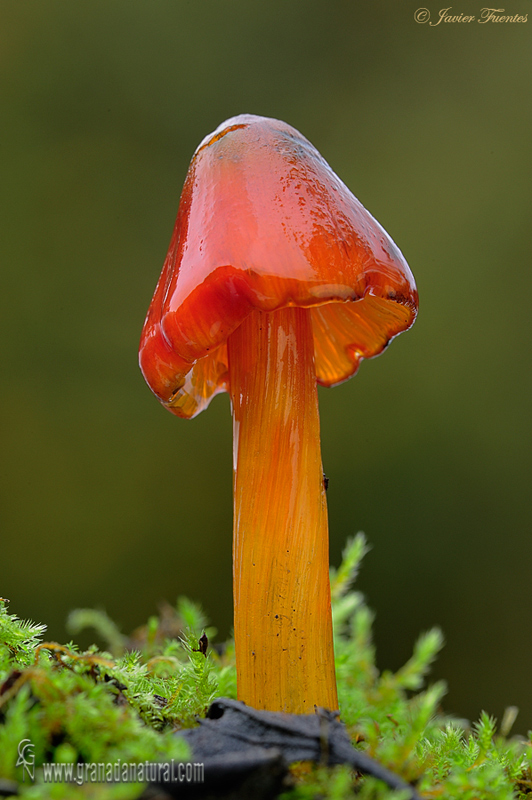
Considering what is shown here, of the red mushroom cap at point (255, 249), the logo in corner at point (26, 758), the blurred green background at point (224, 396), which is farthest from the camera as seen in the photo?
the blurred green background at point (224, 396)

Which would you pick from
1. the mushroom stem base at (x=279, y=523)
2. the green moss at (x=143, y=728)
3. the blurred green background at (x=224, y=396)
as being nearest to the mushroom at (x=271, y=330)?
the mushroom stem base at (x=279, y=523)

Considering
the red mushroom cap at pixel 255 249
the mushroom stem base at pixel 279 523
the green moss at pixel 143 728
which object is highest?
the red mushroom cap at pixel 255 249

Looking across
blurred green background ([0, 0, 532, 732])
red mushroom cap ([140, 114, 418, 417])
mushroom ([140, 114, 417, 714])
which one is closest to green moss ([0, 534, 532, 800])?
mushroom ([140, 114, 417, 714])

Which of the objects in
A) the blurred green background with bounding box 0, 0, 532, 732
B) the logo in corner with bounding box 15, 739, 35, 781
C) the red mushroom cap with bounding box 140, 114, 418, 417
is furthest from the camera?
the blurred green background with bounding box 0, 0, 532, 732

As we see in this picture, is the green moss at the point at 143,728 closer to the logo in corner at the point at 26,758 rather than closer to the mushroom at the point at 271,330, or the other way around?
the logo in corner at the point at 26,758

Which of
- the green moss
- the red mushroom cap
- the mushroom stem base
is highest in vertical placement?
the red mushroom cap

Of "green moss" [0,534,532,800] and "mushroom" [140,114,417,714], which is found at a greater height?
"mushroom" [140,114,417,714]

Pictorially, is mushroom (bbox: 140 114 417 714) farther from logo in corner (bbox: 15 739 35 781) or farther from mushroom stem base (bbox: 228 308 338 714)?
logo in corner (bbox: 15 739 35 781)

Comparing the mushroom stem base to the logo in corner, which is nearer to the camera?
the logo in corner

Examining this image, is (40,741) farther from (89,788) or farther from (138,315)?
(138,315)
